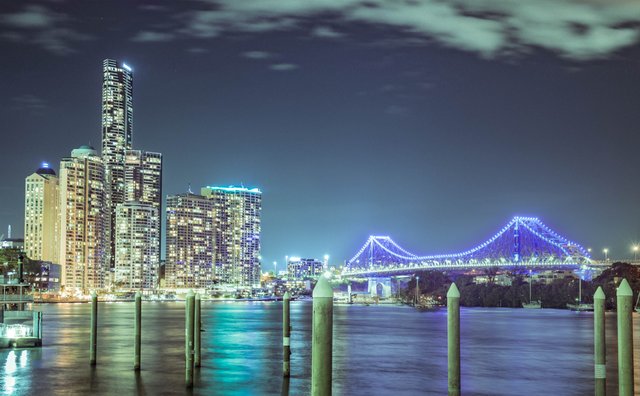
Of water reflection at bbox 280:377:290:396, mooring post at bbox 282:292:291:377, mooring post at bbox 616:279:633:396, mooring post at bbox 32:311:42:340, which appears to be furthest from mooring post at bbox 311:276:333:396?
mooring post at bbox 32:311:42:340

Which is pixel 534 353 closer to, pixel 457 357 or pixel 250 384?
pixel 250 384

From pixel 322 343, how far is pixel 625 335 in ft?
34.1

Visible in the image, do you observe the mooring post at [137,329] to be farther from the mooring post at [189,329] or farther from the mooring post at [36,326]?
the mooring post at [36,326]

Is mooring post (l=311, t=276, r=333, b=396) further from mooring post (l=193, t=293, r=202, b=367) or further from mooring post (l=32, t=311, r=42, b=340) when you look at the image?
mooring post (l=32, t=311, r=42, b=340)

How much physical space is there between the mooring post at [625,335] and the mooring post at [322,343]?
32.1 ft

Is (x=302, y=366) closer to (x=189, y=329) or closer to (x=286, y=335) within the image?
(x=286, y=335)

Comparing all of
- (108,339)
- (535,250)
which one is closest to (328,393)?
(108,339)

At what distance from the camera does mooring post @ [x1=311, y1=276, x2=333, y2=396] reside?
568 inches

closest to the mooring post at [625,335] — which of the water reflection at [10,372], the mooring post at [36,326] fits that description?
the water reflection at [10,372]

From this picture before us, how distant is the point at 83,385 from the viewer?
34844mm

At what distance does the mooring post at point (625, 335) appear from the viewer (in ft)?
71.3

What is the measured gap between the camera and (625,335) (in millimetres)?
21719

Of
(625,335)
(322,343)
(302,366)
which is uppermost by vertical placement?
(322,343)

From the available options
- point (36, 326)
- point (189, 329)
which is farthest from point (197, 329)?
point (36, 326)
